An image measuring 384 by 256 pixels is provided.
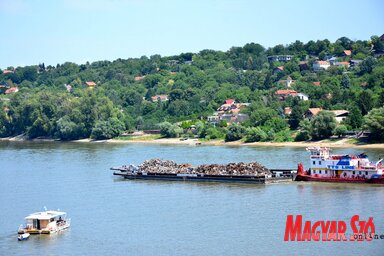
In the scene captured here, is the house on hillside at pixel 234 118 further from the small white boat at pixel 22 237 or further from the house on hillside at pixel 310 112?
the small white boat at pixel 22 237

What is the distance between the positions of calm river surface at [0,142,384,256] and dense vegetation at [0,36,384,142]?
21242 mm

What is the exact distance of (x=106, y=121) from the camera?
125 meters

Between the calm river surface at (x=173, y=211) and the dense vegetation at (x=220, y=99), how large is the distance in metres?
21.2

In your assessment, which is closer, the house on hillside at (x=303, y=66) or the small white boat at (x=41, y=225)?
the small white boat at (x=41, y=225)

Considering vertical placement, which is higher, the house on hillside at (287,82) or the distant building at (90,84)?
the distant building at (90,84)

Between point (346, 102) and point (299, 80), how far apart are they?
105 feet

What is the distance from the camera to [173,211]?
52656 mm

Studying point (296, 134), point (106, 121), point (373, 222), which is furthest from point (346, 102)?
point (373, 222)

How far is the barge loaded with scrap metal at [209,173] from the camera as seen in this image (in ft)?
209

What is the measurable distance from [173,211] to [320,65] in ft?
348

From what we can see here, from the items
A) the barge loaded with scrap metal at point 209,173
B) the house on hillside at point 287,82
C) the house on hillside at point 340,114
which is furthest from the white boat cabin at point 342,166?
the house on hillside at point 287,82

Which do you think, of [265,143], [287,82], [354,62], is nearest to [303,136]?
[265,143]

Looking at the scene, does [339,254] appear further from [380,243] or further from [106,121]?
[106,121]

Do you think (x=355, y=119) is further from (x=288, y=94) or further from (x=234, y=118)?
(x=288, y=94)
